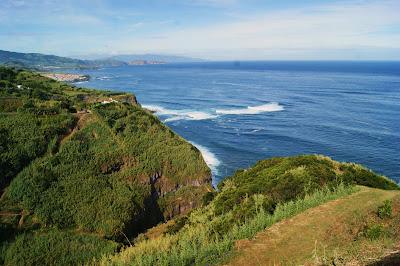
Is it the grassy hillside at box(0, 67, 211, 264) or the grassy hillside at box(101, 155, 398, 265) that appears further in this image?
the grassy hillside at box(0, 67, 211, 264)

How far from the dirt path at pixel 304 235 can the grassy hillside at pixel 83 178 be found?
12098 millimetres

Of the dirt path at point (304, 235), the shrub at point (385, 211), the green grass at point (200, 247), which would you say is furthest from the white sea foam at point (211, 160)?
the shrub at point (385, 211)

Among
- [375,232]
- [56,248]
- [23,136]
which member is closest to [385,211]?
[375,232]

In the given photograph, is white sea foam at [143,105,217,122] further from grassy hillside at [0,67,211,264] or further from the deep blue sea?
grassy hillside at [0,67,211,264]

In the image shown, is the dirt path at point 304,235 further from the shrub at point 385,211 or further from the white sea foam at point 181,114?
the white sea foam at point 181,114

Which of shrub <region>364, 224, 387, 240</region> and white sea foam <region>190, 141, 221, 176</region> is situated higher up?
shrub <region>364, 224, 387, 240</region>

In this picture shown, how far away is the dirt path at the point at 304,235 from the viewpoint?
14367 millimetres

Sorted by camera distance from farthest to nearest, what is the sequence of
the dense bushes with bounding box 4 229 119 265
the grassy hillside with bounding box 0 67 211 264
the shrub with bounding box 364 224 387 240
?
the grassy hillside with bounding box 0 67 211 264 < the dense bushes with bounding box 4 229 119 265 < the shrub with bounding box 364 224 387 240

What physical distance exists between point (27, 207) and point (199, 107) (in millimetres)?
65950

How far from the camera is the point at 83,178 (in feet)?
112

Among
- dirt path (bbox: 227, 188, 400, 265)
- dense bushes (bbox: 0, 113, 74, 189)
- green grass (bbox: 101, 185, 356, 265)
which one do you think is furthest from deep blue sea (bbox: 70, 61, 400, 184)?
dirt path (bbox: 227, 188, 400, 265)

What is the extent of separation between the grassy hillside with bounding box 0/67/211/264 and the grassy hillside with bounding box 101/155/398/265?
3.90 meters

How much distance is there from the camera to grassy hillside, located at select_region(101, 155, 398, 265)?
49.2ft

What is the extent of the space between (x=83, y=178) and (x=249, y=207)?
1736 centimetres
